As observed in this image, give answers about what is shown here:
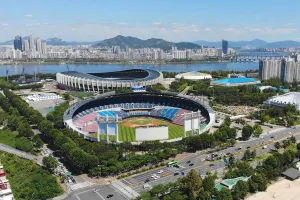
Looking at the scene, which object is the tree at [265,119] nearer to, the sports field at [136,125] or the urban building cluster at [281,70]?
the sports field at [136,125]

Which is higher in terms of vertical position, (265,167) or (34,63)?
(34,63)

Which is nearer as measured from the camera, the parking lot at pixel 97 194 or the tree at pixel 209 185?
the tree at pixel 209 185

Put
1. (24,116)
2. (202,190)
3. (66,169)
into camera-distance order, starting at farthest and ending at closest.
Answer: (24,116)
(66,169)
(202,190)

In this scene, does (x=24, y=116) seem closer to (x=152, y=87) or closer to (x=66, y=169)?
(x=66, y=169)

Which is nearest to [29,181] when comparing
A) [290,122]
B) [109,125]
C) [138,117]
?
[109,125]

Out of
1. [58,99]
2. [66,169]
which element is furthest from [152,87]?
[66,169]

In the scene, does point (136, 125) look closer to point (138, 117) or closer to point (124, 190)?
point (138, 117)

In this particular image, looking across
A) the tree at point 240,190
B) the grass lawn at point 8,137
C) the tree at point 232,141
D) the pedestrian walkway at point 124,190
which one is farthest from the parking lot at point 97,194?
the tree at point 232,141

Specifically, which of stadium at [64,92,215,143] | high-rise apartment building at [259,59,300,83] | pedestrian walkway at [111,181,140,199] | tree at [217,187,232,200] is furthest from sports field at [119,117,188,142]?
high-rise apartment building at [259,59,300,83]
